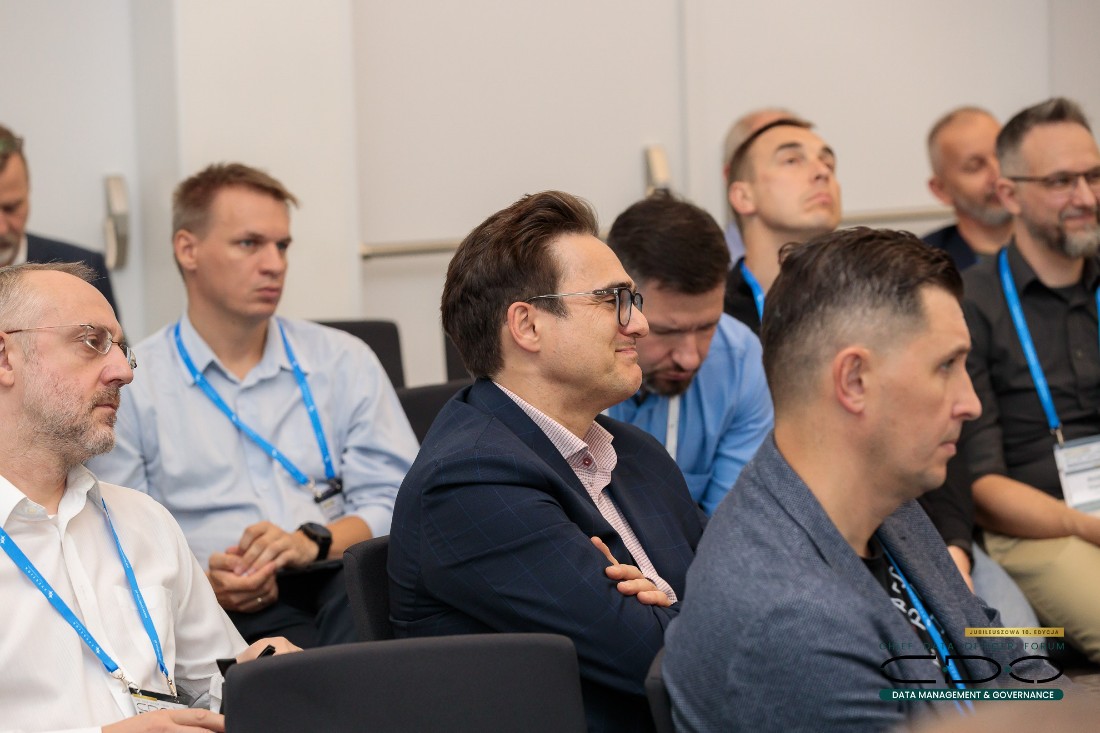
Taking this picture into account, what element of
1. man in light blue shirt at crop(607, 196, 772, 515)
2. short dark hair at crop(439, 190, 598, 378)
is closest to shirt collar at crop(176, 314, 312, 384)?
man in light blue shirt at crop(607, 196, 772, 515)

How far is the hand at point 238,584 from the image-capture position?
9.04ft

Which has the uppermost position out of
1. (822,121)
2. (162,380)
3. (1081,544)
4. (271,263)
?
(822,121)

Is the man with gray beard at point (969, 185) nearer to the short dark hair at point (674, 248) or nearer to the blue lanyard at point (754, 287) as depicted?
the blue lanyard at point (754, 287)

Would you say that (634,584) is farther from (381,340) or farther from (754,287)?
(381,340)

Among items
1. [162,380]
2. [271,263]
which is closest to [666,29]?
[271,263]

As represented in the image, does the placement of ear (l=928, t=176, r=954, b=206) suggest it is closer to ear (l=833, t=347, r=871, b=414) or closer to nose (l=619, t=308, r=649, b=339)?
nose (l=619, t=308, r=649, b=339)

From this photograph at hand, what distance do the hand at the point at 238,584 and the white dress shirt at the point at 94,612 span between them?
497 mm

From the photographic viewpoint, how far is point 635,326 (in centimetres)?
221

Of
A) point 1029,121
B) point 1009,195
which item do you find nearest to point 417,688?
point 1009,195

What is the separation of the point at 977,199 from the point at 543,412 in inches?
119

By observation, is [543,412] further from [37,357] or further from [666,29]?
[666,29]

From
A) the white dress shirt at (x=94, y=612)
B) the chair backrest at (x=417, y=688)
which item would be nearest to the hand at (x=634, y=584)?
the chair backrest at (x=417, y=688)

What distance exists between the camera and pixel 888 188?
5598 millimetres

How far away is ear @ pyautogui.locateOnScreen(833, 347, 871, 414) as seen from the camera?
1.56 m
